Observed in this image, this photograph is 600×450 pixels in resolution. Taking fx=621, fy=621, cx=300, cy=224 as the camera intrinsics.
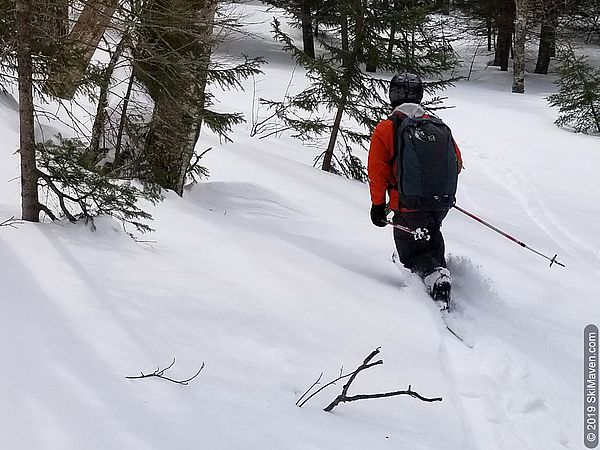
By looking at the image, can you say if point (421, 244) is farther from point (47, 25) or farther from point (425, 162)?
point (47, 25)

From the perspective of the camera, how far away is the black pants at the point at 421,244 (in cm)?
526

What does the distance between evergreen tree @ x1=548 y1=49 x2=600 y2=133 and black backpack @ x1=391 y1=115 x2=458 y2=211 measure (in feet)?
41.7

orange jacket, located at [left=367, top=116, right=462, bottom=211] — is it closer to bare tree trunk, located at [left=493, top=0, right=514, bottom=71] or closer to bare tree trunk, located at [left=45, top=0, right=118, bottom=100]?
bare tree trunk, located at [left=45, top=0, right=118, bottom=100]

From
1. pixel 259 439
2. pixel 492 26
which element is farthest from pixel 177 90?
pixel 492 26

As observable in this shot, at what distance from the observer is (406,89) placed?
17.5 ft

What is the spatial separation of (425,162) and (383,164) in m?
0.40

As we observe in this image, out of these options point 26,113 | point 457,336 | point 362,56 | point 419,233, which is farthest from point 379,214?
point 362,56

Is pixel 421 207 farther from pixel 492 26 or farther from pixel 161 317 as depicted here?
pixel 492 26

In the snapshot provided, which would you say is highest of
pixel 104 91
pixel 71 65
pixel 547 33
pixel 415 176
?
pixel 547 33

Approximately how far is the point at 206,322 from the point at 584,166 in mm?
10877

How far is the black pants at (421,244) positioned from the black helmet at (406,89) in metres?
1.01

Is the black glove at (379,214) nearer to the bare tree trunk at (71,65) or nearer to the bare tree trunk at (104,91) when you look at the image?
the bare tree trunk at (104,91)

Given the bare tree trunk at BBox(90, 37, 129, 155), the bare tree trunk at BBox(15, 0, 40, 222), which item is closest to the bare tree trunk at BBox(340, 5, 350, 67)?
the bare tree trunk at BBox(90, 37, 129, 155)

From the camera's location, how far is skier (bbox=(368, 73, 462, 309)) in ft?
16.4
